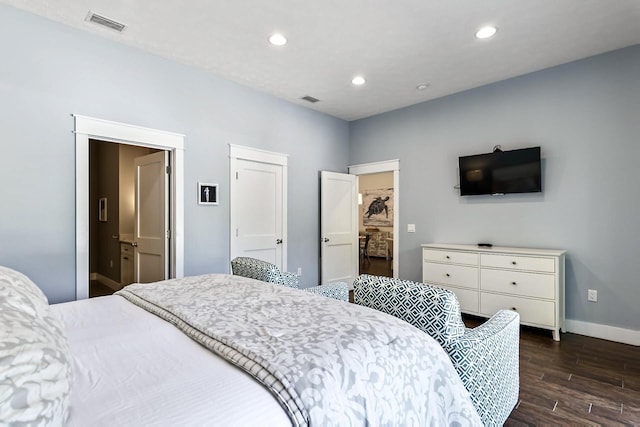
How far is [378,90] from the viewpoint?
14.1 feet

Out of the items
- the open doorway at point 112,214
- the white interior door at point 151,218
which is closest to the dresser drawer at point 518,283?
the white interior door at point 151,218

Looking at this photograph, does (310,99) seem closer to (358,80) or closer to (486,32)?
(358,80)

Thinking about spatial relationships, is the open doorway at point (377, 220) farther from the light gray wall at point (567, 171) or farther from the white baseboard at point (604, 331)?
the white baseboard at point (604, 331)

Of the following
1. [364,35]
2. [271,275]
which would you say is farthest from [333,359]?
[364,35]

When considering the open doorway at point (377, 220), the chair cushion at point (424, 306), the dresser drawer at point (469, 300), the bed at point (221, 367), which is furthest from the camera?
the open doorway at point (377, 220)

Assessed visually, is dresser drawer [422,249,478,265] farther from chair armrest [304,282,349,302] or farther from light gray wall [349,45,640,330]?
chair armrest [304,282,349,302]

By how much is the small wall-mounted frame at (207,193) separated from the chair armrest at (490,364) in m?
3.06

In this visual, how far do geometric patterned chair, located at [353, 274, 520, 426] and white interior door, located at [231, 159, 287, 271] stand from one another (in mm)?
2613

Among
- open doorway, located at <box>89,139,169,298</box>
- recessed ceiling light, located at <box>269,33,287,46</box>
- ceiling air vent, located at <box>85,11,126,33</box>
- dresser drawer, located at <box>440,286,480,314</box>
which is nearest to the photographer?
ceiling air vent, located at <box>85,11,126,33</box>

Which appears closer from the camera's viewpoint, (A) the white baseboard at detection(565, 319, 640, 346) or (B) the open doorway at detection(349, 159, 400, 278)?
(A) the white baseboard at detection(565, 319, 640, 346)

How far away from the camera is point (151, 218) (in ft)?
12.6

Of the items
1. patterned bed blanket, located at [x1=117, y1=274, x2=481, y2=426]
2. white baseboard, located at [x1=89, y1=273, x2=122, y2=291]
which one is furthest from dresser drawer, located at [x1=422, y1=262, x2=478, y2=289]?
white baseboard, located at [x1=89, y1=273, x2=122, y2=291]

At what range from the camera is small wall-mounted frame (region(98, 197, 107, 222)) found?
5945 mm

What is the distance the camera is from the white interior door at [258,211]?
4.09 meters
